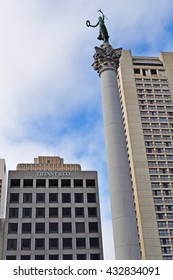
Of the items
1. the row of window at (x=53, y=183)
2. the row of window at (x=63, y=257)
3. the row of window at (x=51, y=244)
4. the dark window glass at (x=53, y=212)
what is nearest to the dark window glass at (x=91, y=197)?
the row of window at (x=53, y=183)

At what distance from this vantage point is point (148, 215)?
113312 mm

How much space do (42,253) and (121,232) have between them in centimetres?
5756

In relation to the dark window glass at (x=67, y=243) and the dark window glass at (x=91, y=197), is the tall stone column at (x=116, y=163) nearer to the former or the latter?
the dark window glass at (x=67, y=243)

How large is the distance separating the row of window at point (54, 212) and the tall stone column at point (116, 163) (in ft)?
186

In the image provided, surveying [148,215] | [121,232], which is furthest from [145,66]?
[121,232]

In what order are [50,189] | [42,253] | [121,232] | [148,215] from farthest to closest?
[148,215] → [50,189] → [42,253] → [121,232]

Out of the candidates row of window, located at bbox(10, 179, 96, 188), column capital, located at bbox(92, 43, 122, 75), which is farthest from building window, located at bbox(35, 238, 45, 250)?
column capital, located at bbox(92, 43, 122, 75)

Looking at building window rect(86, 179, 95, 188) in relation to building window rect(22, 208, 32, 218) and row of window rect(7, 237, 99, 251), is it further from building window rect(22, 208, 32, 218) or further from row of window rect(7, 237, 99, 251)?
building window rect(22, 208, 32, 218)

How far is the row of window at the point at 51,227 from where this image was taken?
89.5m

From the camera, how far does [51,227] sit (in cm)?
9088

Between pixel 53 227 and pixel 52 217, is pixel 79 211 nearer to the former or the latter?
pixel 52 217

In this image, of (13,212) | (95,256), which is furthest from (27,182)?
(95,256)
